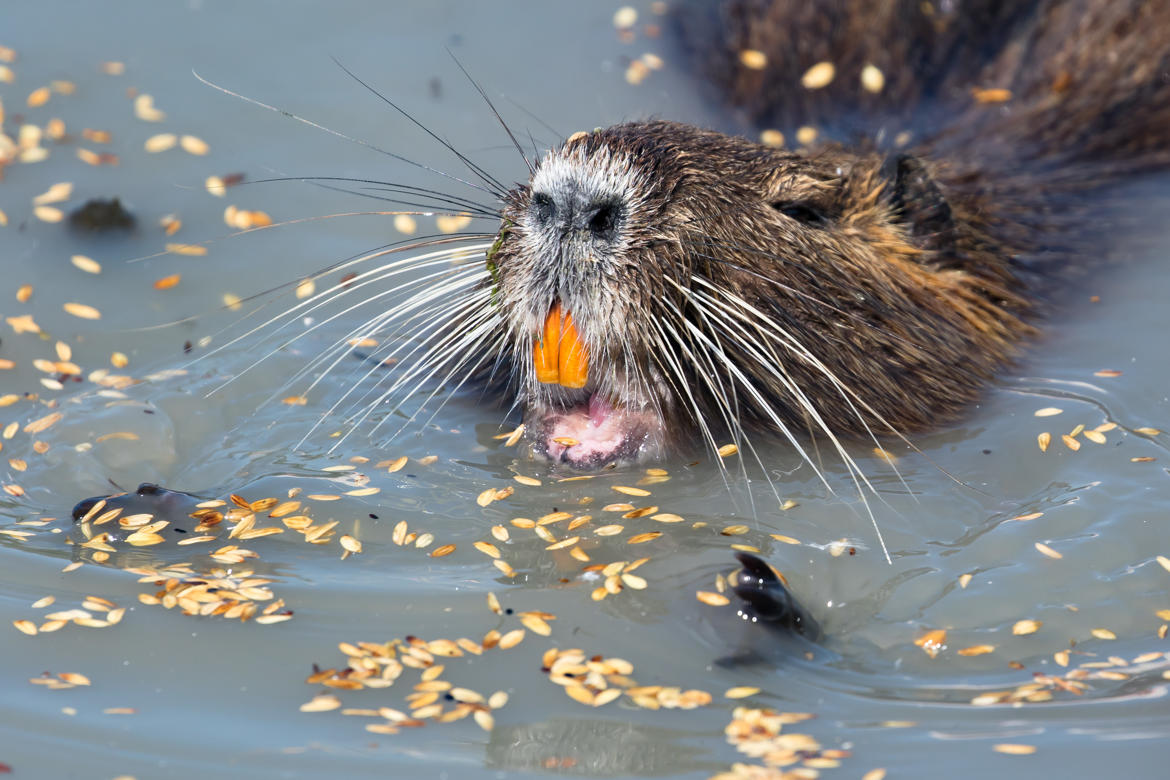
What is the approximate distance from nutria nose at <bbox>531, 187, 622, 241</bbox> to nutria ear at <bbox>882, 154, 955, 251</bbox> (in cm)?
125

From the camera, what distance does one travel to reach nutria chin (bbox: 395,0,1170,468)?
3293 millimetres

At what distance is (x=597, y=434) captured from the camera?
11.9 feet

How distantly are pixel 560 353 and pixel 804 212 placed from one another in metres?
0.96

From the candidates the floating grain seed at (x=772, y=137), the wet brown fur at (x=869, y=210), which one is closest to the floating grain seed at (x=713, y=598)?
the wet brown fur at (x=869, y=210)

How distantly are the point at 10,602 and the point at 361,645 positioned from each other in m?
0.91

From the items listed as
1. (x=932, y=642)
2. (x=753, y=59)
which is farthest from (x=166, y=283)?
(x=932, y=642)

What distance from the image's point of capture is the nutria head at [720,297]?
129 inches

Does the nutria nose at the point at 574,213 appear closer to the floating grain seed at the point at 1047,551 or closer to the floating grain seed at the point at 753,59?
Result: the floating grain seed at the point at 1047,551

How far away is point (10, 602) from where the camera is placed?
3.13 meters

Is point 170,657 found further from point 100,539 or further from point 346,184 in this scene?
point 346,184

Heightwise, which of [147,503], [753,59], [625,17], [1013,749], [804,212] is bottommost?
[1013,749]

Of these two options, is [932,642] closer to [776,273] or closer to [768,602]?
[768,602]

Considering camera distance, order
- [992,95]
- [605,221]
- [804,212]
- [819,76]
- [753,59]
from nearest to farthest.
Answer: [605,221] → [804,212] → [992,95] → [819,76] → [753,59]

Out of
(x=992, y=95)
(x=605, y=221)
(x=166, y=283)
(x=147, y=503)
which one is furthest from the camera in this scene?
(x=992, y=95)
